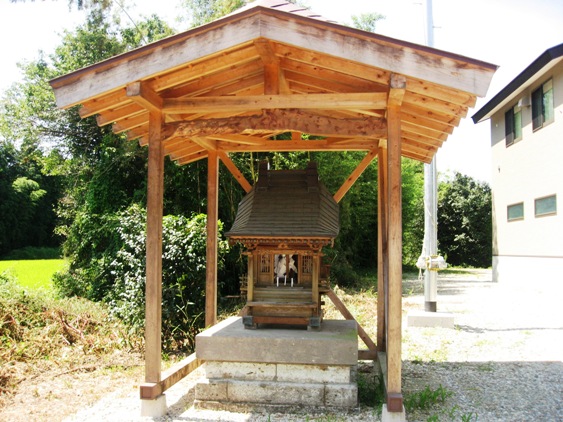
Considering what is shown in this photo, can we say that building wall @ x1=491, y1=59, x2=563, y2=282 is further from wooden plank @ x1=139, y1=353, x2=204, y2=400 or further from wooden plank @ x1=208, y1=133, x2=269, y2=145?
wooden plank @ x1=139, y1=353, x2=204, y2=400

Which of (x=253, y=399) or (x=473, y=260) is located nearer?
(x=253, y=399)

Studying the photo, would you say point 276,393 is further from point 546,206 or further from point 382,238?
point 546,206

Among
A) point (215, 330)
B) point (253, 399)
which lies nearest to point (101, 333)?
point (215, 330)

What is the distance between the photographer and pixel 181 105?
4.73 m

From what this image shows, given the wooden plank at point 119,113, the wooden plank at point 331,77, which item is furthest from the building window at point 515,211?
the wooden plank at point 119,113

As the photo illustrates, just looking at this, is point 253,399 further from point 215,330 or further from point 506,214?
point 506,214

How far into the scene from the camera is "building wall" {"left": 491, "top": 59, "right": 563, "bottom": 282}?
543 inches

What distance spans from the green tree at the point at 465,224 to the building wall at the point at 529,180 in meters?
8.43

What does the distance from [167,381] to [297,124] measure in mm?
2793

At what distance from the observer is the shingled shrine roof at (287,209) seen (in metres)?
4.97

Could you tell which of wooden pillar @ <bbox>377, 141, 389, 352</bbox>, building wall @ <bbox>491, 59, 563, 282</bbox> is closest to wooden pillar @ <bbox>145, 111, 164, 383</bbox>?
A: wooden pillar @ <bbox>377, 141, 389, 352</bbox>

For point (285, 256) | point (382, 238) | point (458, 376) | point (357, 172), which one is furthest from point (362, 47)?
point (458, 376)

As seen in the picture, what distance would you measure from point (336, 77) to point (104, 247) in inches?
343

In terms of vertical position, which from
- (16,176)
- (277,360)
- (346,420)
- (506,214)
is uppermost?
(16,176)
